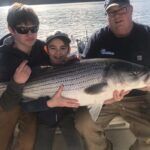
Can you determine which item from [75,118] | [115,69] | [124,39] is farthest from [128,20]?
[75,118]

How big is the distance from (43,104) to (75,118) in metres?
0.42

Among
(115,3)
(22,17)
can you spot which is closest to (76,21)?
(115,3)

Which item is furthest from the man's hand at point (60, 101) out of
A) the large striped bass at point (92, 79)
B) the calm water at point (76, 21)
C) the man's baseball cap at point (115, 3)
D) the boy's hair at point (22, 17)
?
the calm water at point (76, 21)

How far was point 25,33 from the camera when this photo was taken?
450 cm

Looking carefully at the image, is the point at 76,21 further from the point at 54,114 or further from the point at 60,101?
the point at 60,101

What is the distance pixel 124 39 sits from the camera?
4.78m

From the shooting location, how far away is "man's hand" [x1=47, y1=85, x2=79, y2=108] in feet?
13.5

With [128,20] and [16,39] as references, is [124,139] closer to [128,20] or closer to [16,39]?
[128,20]

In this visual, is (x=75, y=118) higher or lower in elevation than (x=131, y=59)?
lower

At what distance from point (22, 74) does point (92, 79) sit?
644mm

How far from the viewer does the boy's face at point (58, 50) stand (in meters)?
4.43

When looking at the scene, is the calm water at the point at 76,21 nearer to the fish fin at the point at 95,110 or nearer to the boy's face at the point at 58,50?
the boy's face at the point at 58,50

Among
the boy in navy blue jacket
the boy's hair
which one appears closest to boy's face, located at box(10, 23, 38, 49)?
the boy's hair

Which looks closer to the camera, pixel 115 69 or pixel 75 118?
pixel 115 69
